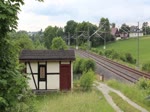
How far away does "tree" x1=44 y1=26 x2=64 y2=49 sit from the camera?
5325 inches

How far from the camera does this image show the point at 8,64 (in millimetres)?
7895

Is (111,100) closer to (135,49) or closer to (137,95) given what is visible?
(137,95)

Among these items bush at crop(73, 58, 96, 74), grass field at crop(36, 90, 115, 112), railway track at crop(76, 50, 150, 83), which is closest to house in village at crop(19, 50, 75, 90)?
grass field at crop(36, 90, 115, 112)

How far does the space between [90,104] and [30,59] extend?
922 centimetres

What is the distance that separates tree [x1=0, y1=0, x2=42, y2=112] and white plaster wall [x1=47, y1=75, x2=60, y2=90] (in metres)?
19.2

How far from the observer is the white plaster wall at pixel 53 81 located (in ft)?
89.5

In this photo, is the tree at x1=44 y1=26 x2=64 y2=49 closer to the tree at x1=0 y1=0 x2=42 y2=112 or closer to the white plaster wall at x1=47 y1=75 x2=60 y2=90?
the white plaster wall at x1=47 y1=75 x2=60 y2=90

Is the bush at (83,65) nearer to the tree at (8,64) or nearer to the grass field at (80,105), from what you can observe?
the grass field at (80,105)

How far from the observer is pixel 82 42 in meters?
134

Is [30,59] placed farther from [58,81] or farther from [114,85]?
[114,85]

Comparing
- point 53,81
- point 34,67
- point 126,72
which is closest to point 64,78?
point 53,81

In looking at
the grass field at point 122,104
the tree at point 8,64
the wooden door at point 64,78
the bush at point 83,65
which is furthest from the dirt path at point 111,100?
the bush at point 83,65

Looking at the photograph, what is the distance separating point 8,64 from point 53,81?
63.9 feet

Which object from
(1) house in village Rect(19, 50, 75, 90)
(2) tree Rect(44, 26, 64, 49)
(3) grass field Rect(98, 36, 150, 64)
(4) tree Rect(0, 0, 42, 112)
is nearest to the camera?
(4) tree Rect(0, 0, 42, 112)
